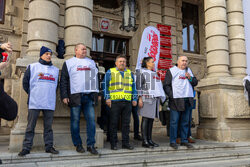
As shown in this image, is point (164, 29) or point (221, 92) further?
point (164, 29)

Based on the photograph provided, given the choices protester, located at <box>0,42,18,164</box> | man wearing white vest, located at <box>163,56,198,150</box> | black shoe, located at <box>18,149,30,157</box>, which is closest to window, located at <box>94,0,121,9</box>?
man wearing white vest, located at <box>163,56,198,150</box>

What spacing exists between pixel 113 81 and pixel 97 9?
19.8ft

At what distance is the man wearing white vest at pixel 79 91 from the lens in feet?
14.3

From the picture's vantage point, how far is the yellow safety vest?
4660mm

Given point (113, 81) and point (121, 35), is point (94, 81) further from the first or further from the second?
point (121, 35)

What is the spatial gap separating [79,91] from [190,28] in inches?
371

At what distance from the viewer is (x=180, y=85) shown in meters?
5.36

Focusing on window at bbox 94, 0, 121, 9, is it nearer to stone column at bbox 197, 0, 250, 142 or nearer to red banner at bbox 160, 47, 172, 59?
red banner at bbox 160, 47, 172, 59

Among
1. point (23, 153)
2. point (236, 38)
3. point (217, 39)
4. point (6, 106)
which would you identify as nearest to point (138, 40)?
point (217, 39)

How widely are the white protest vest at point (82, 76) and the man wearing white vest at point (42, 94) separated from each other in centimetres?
36

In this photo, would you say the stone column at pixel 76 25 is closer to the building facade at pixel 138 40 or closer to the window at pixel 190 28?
the building facade at pixel 138 40

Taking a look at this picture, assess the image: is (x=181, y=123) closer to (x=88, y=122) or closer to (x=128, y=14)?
(x=88, y=122)

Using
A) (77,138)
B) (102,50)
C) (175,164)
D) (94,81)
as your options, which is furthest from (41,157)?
(102,50)

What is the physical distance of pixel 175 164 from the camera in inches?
161
